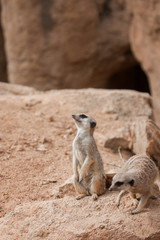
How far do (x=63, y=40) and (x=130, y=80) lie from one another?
3.24m

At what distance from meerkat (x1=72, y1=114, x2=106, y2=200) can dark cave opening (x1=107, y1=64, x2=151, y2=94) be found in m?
7.38

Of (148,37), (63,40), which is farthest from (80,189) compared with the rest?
(63,40)

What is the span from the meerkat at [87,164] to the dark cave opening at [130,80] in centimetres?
738

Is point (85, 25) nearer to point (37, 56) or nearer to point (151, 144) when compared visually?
point (37, 56)

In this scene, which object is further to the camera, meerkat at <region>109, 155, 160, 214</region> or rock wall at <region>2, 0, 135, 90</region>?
rock wall at <region>2, 0, 135, 90</region>

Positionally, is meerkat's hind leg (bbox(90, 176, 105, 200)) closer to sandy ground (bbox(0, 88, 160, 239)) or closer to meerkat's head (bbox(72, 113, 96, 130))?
sandy ground (bbox(0, 88, 160, 239))

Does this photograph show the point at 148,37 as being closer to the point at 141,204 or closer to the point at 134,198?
the point at 134,198

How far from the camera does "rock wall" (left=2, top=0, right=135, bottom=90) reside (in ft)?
28.4

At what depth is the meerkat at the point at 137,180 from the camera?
2.44 meters

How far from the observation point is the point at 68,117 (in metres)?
4.69

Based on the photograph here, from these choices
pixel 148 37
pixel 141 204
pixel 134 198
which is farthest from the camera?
pixel 148 37

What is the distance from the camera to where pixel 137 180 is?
8.20 feet

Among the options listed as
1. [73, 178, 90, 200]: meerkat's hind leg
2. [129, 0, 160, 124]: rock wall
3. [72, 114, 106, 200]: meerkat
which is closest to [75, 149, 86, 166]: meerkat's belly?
[72, 114, 106, 200]: meerkat

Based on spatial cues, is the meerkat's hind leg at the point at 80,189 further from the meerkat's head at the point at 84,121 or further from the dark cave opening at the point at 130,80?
the dark cave opening at the point at 130,80
